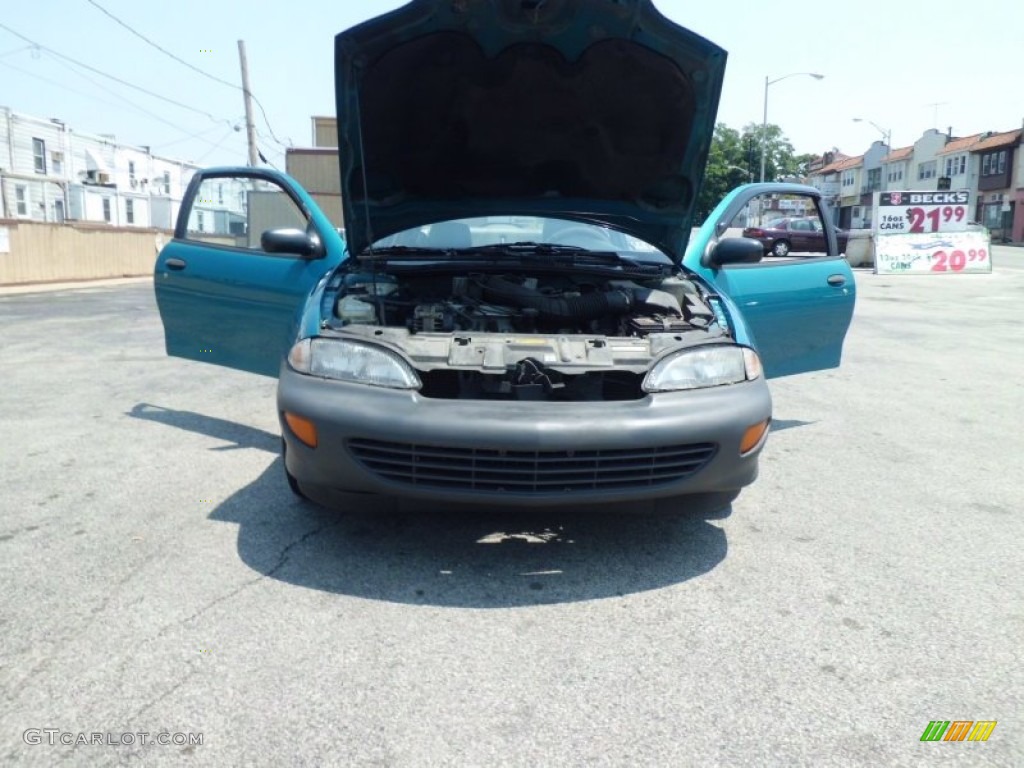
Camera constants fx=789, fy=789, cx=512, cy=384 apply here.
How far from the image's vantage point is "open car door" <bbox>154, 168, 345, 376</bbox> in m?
4.62

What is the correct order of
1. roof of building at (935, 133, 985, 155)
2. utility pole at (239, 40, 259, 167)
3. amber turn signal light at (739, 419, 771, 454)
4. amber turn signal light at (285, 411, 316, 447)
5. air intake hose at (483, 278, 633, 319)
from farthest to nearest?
roof of building at (935, 133, 985, 155) → utility pole at (239, 40, 259, 167) → air intake hose at (483, 278, 633, 319) → amber turn signal light at (739, 419, 771, 454) → amber turn signal light at (285, 411, 316, 447)

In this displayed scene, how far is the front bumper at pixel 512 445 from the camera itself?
292cm

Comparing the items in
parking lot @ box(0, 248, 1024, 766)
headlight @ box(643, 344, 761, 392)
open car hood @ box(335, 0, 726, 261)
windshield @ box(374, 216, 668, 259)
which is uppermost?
open car hood @ box(335, 0, 726, 261)

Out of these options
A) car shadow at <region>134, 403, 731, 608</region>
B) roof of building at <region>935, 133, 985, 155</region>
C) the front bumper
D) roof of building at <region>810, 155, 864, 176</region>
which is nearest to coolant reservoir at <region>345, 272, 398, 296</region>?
the front bumper

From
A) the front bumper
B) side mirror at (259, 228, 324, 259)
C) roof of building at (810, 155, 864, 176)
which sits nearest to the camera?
the front bumper

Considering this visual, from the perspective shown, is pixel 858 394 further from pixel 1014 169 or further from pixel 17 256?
pixel 1014 169

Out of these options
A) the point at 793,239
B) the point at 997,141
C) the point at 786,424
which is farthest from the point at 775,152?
the point at 786,424

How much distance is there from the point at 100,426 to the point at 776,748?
4.79 metres

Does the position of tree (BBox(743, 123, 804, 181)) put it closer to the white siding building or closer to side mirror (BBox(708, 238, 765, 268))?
the white siding building

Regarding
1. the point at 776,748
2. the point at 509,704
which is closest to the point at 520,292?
the point at 509,704

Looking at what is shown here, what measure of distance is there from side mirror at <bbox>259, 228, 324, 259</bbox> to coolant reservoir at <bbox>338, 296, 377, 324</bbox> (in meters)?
0.92

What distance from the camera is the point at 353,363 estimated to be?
3.19 meters

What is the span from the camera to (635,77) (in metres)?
3.97

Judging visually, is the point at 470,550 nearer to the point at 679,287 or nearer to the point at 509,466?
the point at 509,466
